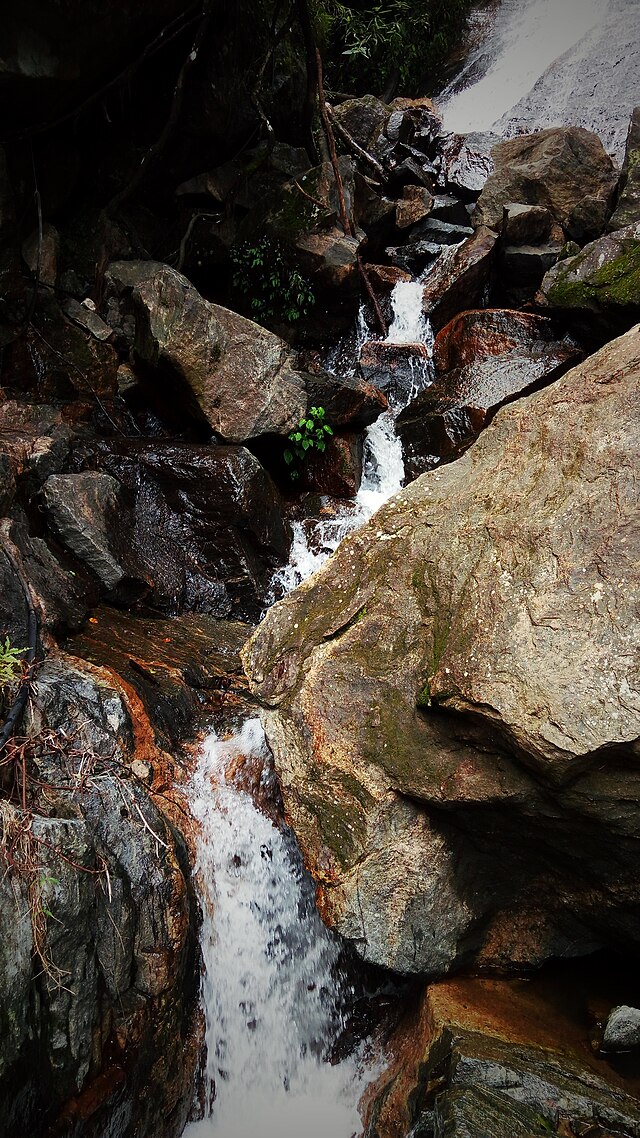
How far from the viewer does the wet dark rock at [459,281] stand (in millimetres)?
9031

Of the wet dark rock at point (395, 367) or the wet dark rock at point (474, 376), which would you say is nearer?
the wet dark rock at point (474, 376)

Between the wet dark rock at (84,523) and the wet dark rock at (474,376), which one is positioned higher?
the wet dark rock at (474,376)

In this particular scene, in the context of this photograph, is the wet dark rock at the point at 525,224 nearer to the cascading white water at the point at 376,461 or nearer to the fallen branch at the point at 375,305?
the cascading white water at the point at 376,461

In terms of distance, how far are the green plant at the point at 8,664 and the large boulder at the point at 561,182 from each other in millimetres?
9997

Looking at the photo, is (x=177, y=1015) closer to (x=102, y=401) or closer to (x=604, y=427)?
(x=604, y=427)

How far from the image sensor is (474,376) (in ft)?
25.1

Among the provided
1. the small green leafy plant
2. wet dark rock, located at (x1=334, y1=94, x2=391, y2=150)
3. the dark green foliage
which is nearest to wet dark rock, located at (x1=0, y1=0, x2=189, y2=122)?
the small green leafy plant

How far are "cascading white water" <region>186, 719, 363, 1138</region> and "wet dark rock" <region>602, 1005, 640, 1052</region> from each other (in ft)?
3.93

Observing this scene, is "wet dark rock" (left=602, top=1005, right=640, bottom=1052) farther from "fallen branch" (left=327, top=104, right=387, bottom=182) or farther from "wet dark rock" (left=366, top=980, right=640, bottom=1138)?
"fallen branch" (left=327, top=104, right=387, bottom=182)

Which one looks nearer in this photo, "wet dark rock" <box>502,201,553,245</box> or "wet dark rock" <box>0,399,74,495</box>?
"wet dark rock" <box>0,399,74,495</box>

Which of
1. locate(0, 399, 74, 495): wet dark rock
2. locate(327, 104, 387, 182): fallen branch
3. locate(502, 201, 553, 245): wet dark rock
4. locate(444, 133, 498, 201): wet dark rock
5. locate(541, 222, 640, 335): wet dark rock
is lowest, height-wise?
locate(0, 399, 74, 495): wet dark rock

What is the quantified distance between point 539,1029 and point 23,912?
2251 millimetres

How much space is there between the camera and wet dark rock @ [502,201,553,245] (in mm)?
9656

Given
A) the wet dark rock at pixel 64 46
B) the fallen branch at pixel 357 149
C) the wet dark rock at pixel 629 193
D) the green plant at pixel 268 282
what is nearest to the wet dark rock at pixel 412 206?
the fallen branch at pixel 357 149
